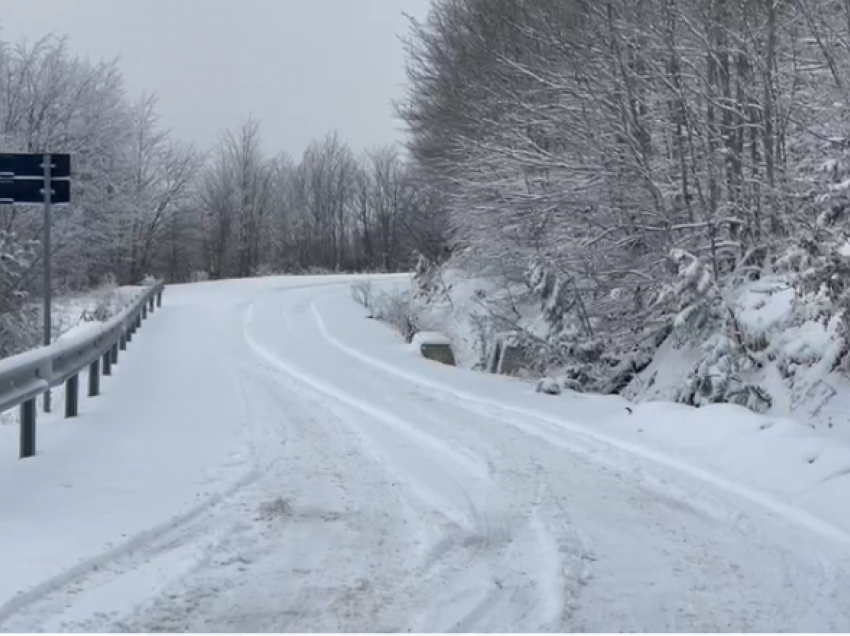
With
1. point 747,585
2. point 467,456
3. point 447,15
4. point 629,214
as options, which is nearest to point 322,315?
point 447,15

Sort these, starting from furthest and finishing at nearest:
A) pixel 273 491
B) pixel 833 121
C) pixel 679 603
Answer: pixel 833 121 → pixel 273 491 → pixel 679 603

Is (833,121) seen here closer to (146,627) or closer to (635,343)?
(635,343)

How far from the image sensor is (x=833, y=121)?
43.8 feet

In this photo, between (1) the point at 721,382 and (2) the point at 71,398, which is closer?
(2) the point at 71,398

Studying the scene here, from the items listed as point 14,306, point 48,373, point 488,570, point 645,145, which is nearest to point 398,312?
point 14,306

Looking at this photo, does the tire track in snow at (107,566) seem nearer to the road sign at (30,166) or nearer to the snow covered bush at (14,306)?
the road sign at (30,166)

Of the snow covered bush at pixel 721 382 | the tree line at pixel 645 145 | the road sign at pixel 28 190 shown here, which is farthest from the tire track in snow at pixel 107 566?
the tree line at pixel 645 145

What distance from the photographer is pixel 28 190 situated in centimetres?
1198

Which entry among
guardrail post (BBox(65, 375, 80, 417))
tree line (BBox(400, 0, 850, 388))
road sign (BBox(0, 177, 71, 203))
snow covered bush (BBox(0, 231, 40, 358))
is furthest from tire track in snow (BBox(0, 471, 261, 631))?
snow covered bush (BBox(0, 231, 40, 358))

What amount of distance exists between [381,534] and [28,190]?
767 cm

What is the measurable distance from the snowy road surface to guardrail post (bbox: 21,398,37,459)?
0.21 m

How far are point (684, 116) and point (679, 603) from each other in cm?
1251

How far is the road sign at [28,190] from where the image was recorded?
11911 millimetres

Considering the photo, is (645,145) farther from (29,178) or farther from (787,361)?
(29,178)
